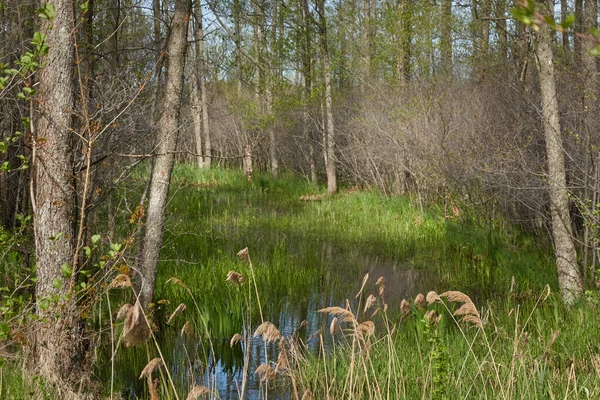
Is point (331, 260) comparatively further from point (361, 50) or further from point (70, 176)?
point (361, 50)

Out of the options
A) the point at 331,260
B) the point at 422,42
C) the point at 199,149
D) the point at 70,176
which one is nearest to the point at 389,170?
the point at 422,42

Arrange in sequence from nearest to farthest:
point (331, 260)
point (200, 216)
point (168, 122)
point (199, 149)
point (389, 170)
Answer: point (168, 122) < point (331, 260) < point (200, 216) < point (389, 170) < point (199, 149)

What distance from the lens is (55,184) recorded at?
4.45 meters

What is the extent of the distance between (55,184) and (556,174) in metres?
4.81

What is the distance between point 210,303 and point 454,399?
3.72m

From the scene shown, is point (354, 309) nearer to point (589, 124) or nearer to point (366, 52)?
point (589, 124)

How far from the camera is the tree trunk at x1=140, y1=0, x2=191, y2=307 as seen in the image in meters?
6.36

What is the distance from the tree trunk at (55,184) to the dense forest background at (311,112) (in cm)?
1

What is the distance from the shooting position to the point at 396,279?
9.41 m

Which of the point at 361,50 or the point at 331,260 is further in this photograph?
the point at 361,50

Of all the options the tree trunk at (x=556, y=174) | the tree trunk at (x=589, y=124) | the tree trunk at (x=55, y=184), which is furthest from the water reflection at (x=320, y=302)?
the tree trunk at (x=589, y=124)

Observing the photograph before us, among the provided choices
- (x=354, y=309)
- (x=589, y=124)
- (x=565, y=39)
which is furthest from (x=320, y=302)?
(x=565, y=39)

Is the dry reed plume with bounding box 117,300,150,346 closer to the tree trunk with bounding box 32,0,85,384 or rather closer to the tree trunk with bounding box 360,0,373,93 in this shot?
the tree trunk with bounding box 32,0,85,384

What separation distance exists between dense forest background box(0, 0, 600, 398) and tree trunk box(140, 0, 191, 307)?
15 millimetres
